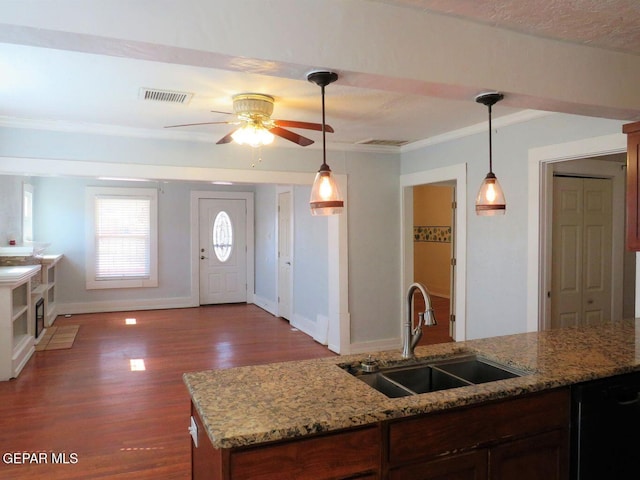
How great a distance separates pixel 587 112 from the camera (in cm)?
257

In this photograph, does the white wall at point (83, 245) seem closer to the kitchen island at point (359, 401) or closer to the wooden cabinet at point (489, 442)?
the kitchen island at point (359, 401)

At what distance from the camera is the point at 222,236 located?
8.66m

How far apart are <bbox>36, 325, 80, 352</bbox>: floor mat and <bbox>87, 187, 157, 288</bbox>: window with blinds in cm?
134

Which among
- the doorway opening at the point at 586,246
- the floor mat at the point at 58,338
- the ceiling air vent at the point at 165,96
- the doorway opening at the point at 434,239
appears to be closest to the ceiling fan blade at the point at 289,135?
the ceiling air vent at the point at 165,96

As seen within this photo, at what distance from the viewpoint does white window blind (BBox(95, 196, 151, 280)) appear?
307 inches

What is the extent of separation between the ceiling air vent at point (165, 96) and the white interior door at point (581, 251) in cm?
306

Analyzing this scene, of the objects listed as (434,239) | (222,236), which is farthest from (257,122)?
(434,239)

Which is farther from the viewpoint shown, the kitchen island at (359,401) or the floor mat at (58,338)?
the floor mat at (58,338)

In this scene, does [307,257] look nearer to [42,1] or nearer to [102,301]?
[102,301]

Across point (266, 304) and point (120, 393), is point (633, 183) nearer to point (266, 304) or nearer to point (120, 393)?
point (120, 393)

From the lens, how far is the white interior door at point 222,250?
8.53 meters

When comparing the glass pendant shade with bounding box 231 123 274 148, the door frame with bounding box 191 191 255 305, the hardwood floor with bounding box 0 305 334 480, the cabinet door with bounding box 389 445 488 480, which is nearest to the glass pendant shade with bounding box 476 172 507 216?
the cabinet door with bounding box 389 445 488 480

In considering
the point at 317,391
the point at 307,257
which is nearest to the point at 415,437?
the point at 317,391

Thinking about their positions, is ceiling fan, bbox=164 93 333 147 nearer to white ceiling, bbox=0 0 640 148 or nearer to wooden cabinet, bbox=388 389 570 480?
white ceiling, bbox=0 0 640 148
